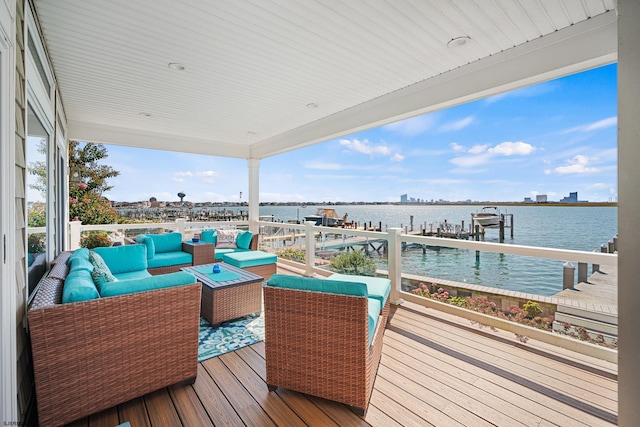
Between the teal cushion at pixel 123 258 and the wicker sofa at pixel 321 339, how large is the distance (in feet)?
9.66

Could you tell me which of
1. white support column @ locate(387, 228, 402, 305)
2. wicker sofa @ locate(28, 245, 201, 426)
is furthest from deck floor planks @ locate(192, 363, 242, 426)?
white support column @ locate(387, 228, 402, 305)

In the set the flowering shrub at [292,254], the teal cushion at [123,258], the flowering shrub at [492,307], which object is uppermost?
the teal cushion at [123,258]

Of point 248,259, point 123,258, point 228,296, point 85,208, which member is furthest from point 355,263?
point 85,208

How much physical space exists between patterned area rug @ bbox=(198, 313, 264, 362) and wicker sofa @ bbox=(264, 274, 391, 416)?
86 cm

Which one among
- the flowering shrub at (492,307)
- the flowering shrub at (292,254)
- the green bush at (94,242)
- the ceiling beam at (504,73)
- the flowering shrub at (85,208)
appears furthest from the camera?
the flowering shrub at (85,208)

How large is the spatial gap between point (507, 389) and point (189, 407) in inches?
89.6

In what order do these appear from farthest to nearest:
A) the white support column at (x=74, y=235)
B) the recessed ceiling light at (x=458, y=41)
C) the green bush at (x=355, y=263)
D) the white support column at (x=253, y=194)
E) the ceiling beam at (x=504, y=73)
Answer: the white support column at (x=253, y=194), the white support column at (x=74, y=235), the green bush at (x=355, y=263), the recessed ceiling light at (x=458, y=41), the ceiling beam at (x=504, y=73)

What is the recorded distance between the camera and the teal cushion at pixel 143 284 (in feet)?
6.31

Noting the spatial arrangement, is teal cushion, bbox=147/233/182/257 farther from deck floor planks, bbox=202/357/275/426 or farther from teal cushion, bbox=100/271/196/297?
teal cushion, bbox=100/271/196/297

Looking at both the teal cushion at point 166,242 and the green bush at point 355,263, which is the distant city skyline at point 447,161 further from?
the teal cushion at point 166,242

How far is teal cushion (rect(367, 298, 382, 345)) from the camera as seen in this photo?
2121 millimetres

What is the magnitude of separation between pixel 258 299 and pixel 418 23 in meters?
3.32

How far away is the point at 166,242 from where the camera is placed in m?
5.34

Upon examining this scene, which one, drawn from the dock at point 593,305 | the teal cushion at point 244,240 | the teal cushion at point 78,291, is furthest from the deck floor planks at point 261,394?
the teal cushion at point 244,240
